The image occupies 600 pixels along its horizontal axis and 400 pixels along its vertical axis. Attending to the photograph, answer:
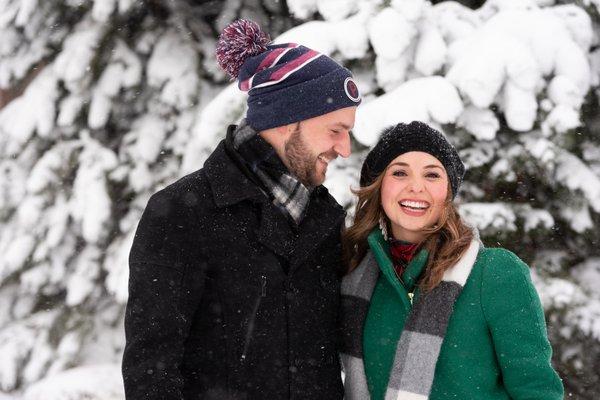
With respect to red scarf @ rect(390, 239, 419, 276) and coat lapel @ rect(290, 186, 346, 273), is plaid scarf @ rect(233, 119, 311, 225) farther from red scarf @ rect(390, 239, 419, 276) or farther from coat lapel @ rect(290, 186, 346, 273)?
red scarf @ rect(390, 239, 419, 276)

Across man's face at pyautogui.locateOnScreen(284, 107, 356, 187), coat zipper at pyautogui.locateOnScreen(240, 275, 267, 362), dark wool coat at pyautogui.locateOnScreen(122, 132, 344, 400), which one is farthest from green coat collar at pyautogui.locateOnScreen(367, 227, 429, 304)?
coat zipper at pyautogui.locateOnScreen(240, 275, 267, 362)

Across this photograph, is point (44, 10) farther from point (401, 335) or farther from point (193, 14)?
point (401, 335)

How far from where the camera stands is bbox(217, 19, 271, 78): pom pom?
2.42 meters

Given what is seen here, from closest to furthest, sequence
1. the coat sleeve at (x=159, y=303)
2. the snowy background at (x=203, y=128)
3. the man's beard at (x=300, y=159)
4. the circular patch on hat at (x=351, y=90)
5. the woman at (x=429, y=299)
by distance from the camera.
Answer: the coat sleeve at (x=159, y=303), the woman at (x=429, y=299), the man's beard at (x=300, y=159), the circular patch on hat at (x=351, y=90), the snowy background at (x=203, y=128)

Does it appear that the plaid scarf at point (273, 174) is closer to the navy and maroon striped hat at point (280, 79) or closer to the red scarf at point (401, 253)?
the navy and maroon striped hat at point (280, 79)

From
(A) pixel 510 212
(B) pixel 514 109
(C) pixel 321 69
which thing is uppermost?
(C) pixel 321 69

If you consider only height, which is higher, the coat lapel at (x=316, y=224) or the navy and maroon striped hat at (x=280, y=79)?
the navy and maroon striped hat at (x=280, y=79)

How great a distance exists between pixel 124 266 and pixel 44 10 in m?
2.03

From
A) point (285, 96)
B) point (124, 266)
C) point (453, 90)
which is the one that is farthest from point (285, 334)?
point (124, 266)

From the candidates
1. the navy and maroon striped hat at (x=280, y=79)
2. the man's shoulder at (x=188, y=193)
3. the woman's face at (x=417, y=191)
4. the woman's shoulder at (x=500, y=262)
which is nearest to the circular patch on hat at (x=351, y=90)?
the navy and maroon striped hat at (x=280, y=79)

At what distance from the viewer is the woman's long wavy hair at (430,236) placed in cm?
225

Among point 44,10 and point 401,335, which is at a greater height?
point 44,10

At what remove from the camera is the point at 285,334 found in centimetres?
217

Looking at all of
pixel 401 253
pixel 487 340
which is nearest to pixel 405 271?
pixel 401 253
